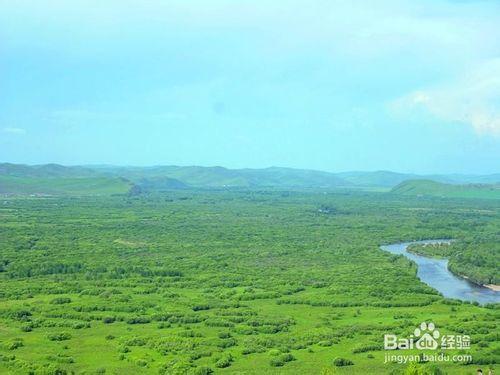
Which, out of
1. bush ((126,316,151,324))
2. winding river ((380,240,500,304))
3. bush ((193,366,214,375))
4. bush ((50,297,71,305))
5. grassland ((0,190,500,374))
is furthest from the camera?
winding river ((380,240,500,304))

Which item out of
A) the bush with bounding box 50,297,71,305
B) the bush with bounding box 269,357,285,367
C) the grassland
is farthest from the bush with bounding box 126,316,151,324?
the bush with bounding box 269,357,285,367

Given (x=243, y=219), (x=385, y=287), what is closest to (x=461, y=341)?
(x=385, y=287)

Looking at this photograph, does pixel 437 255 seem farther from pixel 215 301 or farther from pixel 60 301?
pixel 60 301

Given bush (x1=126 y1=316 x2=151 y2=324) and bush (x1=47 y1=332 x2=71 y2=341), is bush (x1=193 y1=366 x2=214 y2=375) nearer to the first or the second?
bush (x1=47 y1=332 x2=71 y2=341)

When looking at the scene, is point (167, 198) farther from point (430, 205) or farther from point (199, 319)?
point (199, 319)

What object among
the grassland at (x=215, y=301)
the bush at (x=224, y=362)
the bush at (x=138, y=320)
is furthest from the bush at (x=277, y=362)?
the bush at (x=138, y=320)

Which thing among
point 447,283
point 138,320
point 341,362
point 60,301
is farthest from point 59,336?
point 447,283

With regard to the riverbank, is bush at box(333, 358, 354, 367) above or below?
below
